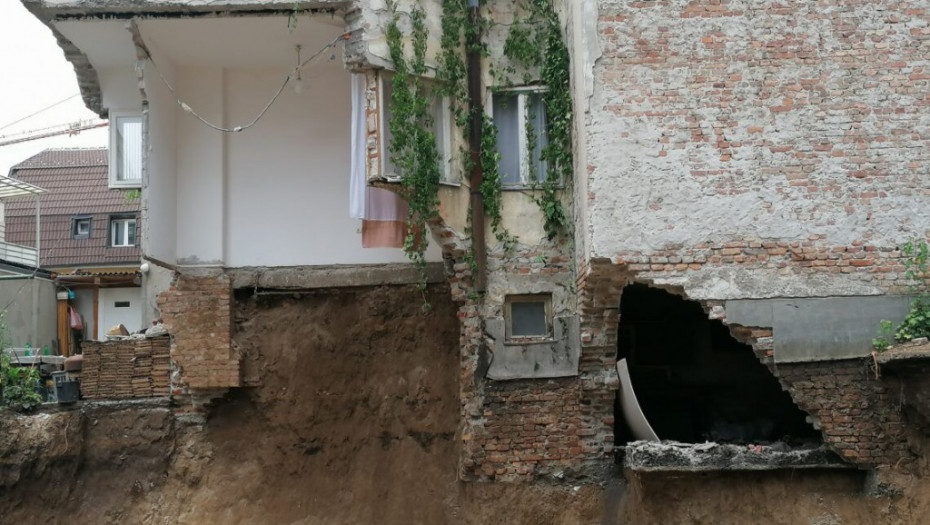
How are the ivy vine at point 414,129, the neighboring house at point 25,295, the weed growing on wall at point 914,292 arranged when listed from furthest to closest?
the neighboring house at point 25,295 < the ivy vine at point 414,129 < the weed growing on wall at point 914,292

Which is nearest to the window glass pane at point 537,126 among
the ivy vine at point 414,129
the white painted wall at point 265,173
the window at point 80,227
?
the ivy vine at point 414,129

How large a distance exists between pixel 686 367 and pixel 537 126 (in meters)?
3.80

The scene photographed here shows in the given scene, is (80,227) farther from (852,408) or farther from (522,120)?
(852,408)

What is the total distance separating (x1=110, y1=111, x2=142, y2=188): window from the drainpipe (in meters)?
4.51

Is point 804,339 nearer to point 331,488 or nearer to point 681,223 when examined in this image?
point 681,223

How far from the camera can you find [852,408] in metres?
9.70

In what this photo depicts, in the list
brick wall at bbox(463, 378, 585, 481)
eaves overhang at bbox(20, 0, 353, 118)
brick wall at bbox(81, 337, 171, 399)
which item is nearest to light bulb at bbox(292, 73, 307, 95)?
eaves overhang at bbox(20, 0, 353, 118)

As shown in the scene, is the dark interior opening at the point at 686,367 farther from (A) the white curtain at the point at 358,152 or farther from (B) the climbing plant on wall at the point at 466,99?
(A) the white curtain at the point at 358,152

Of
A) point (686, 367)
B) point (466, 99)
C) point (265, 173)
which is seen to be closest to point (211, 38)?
point (265, 173)

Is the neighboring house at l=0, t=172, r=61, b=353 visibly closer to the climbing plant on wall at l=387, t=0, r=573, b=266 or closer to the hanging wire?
the hanging wire

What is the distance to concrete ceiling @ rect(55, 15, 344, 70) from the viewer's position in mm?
11625

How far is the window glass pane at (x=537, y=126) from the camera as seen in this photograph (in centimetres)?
1144

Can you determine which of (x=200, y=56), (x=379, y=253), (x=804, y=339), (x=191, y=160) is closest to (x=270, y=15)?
(x=200, y=56)

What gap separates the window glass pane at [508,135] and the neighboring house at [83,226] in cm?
1199
